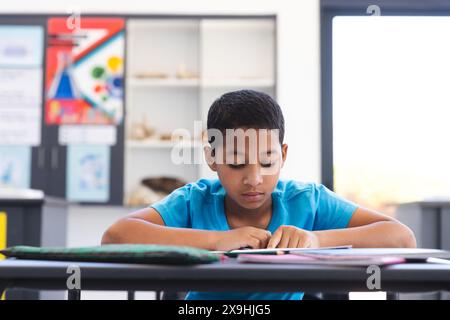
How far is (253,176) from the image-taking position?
4.17ft

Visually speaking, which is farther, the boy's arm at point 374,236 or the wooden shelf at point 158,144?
the wooden shelf at point 158,144

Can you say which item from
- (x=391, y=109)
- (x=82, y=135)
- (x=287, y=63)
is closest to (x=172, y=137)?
(x=82, y=135)

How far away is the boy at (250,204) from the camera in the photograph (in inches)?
47.1

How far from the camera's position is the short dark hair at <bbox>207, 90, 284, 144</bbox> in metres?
1.35

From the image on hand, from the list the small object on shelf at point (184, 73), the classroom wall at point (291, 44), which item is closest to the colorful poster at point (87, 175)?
the small object on shelf at point (184, 73)

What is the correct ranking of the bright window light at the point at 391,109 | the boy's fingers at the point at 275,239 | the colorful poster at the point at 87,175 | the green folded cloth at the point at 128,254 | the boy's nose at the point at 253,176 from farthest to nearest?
1. the bright window light at the point at 391,109
2. the colorful poster at the point at 87,175
3. the boy's nose at the point at 253,176
4. the boy's fingers at the point at 275,239
5. the green folded cloth at the point at 128,254

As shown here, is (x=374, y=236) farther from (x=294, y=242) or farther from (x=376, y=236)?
(x=294, y=242)

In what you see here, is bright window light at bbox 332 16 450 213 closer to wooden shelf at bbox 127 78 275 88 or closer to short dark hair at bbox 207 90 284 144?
wooden shelf at bbox 127 78 275 88

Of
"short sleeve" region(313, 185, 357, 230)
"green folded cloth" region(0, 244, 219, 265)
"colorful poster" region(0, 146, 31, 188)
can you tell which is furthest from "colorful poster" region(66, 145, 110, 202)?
"green folded cloth" region(0, 244, 219, 265)

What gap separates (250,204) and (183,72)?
131 inches

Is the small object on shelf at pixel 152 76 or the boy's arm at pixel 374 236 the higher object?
the small object on shelf at pixel 152 76

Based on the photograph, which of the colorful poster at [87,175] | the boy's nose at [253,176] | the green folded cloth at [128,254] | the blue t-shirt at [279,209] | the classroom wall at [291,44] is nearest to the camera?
the green folded cloth at [128,254]

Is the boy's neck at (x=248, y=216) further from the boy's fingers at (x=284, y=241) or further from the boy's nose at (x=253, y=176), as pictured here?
the boy's fingers at (x=284, y=241)

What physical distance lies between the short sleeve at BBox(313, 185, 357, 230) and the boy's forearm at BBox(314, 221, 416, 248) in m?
0.16
